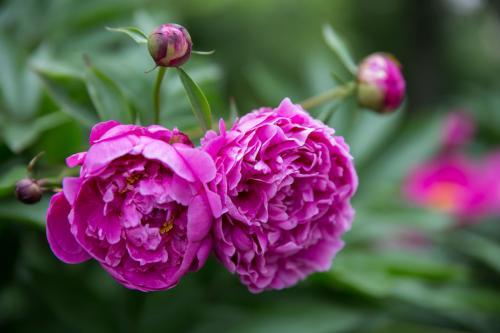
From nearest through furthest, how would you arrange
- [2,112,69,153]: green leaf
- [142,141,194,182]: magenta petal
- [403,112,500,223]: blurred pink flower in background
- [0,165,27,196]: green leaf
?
[142,141,194,182]: magenta petal, [0,165,27,196]: green leaf, [2,112,69,153]: green leaf, [403,112,500,223]: blurred pink flower in background

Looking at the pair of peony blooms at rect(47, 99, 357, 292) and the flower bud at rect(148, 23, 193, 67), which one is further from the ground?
the flower bud at rect(148, 23, 193, 67)

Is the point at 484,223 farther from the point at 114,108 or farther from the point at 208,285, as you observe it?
the point at 114,108

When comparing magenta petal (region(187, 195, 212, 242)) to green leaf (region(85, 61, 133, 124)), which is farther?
green leaf (region(85, 61, 133, 124))

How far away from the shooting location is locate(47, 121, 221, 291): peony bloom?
544 millimetres

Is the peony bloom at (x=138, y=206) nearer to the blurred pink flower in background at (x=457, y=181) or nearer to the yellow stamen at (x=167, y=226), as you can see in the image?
the yellow stamen at (x=167, y=226)

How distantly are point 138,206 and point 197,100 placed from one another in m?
0.13

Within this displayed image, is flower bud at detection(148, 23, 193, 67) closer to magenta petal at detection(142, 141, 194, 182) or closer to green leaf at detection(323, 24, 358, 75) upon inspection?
magenta petal at detection(142, 141, 194, 182)

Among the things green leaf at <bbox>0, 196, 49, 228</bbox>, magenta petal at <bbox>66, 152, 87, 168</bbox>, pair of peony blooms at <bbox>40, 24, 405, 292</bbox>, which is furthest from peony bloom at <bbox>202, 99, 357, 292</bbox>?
green leaf at <bbox>0, 196, 49, 228</bbox>

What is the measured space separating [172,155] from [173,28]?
13 centimetres

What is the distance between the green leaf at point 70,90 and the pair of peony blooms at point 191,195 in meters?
0.26

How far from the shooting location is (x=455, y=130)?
160cm

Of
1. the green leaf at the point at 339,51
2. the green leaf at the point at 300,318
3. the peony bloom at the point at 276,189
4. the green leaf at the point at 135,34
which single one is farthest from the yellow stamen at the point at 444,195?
the green leaf at the point at 135,34

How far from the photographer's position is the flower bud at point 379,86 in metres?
0.76

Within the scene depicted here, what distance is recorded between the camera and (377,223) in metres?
1.21
